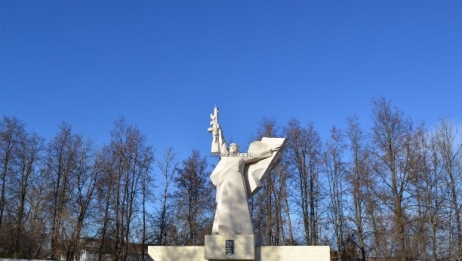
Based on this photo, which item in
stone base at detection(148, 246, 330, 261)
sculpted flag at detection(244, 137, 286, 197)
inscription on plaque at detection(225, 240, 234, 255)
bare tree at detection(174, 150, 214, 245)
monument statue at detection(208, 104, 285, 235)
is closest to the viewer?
stone base at detection(148, 246, 330, 261)

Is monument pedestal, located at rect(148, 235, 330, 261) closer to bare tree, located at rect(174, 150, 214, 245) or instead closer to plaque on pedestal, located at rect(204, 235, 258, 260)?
plaque on pedestal, located at rect(204, 235, 258, 260)

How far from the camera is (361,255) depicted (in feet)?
62.0

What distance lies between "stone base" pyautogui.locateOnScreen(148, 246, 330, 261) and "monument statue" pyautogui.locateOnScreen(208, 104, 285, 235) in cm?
68

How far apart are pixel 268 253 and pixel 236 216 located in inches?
50.3

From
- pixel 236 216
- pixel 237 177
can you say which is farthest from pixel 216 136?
pixel 236 216

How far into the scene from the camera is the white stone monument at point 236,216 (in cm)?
1125

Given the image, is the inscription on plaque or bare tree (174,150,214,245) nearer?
the inscription on plaque

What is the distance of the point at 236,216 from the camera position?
A: 38.6 ft

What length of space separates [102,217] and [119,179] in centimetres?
183

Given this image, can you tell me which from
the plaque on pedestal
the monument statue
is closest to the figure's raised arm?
the monument statue

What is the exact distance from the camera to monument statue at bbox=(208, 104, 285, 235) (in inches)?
463

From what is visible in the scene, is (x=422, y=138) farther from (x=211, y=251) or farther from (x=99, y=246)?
(x=99, y=246)

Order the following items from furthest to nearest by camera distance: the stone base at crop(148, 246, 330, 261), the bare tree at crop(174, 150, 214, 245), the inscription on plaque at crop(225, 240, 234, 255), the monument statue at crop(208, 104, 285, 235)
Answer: the bare tree at crop(174, 150, 214, 245) → the monument statue at crop(208, 104, 285, 235) → the inscription on plaque at crop(225, 240, 234, 255) → the stone base at crop(148, 246, 330, 261)

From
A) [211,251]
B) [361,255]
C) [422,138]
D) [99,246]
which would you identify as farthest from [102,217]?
[422,138]
